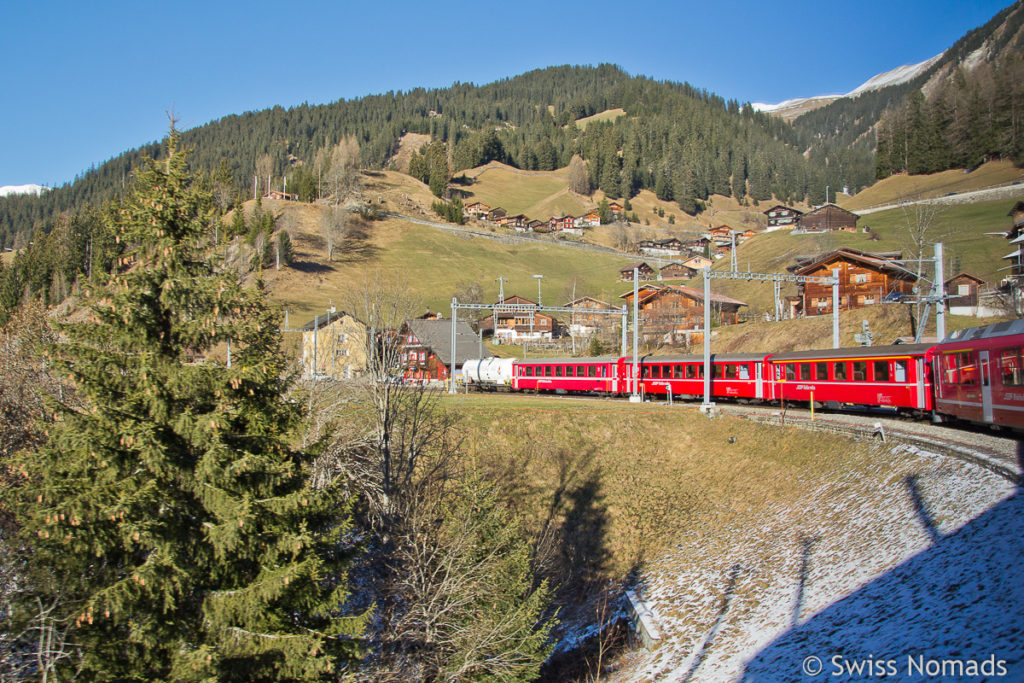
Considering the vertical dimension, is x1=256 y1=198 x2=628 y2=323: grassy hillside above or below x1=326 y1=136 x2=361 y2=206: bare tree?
below

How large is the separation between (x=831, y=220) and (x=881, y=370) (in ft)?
264

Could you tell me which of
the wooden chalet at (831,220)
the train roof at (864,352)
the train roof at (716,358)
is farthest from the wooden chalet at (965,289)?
the wooden chalet at (831,220)

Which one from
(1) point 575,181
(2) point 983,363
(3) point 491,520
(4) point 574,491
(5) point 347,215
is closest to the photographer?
(3) point 491,520

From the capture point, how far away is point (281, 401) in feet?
34.7

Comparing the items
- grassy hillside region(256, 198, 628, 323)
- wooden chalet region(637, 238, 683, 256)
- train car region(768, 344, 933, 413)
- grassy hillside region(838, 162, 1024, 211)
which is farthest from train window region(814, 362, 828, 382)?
wooden chalet region(637, 238, 683, 256)

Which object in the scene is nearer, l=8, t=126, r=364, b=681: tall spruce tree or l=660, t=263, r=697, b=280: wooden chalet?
l=8, t=126, r=364, b=681: tall spruce tree

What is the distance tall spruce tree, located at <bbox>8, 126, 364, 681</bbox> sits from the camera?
28.0 ft

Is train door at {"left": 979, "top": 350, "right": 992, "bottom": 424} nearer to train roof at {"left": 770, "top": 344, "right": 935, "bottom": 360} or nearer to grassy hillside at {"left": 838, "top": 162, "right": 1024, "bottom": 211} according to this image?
train roof at {"left": 770, "top": 344, "right": 935, "bottom": 360}

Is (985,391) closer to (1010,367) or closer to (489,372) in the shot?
(1010,367)

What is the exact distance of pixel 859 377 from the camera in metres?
26.7

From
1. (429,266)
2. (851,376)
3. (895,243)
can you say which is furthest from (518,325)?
(851,376)

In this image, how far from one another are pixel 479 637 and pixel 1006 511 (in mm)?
9929

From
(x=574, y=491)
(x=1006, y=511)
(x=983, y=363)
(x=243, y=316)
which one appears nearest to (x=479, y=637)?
(x=243, y=316)

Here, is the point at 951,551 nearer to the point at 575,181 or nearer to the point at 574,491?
the point at 574,491
